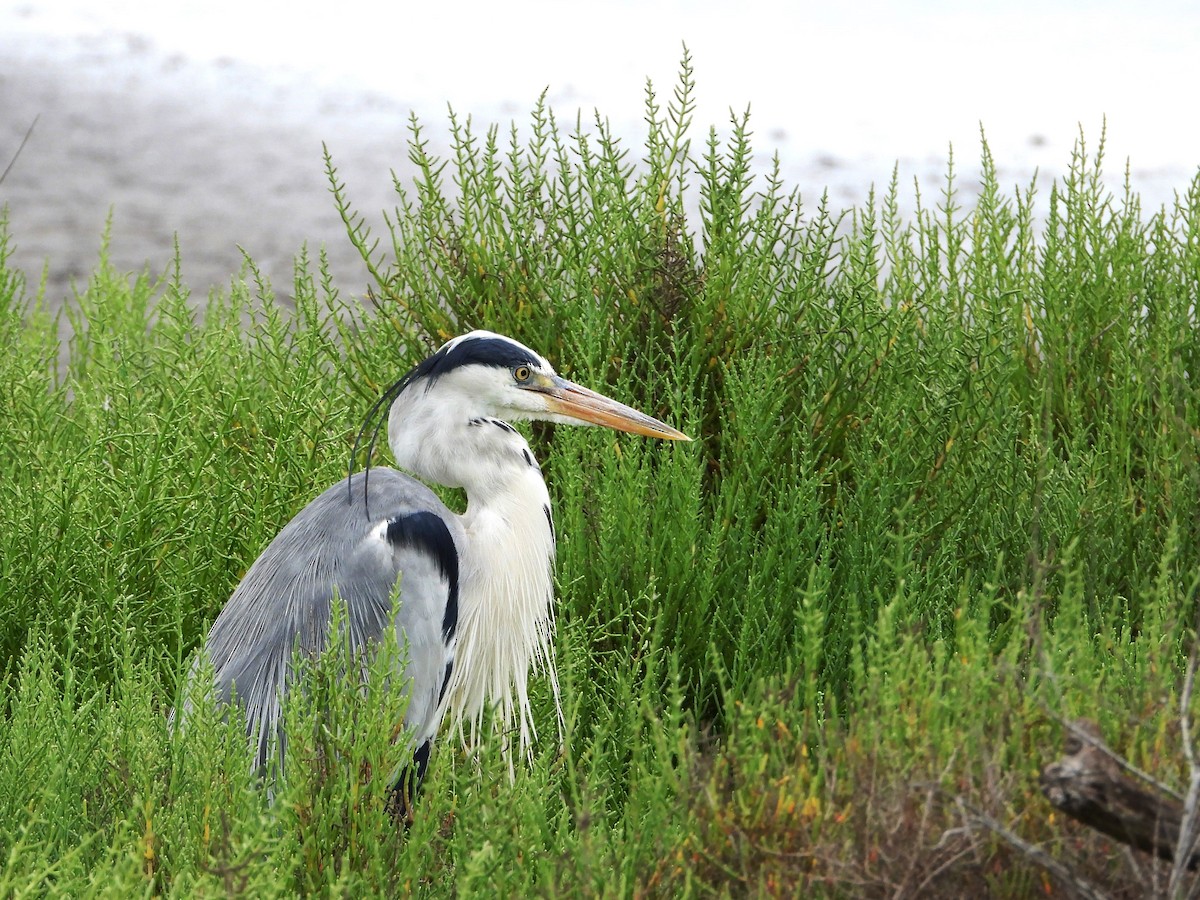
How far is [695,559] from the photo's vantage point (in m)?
3.29

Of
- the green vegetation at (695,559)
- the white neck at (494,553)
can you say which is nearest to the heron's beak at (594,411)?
the white neck at (494,553)

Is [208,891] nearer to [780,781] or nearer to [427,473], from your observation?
[780,781]

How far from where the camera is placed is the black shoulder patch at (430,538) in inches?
113

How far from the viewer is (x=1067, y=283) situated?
4.01 m

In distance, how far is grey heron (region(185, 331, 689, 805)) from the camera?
9.36ft

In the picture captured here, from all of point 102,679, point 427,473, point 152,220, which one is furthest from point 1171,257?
point 152,220

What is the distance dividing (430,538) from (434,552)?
3 cm

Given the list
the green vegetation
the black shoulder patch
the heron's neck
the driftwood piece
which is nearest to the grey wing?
the black shoulder patch

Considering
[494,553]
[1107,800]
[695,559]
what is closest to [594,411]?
[494,553]

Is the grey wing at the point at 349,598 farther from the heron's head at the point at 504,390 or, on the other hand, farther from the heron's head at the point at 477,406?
the heron's head at the point at 504,390

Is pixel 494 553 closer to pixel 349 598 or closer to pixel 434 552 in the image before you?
pixel 434 552

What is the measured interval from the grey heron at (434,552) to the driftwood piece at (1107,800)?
4.88 ft

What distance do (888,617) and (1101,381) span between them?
2257mm

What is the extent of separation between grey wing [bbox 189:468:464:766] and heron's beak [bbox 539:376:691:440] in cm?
35
